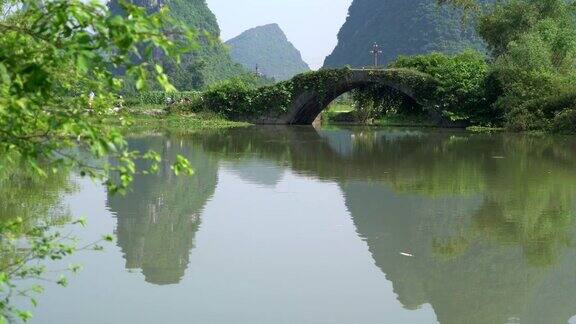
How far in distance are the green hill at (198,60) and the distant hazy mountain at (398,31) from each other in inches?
717

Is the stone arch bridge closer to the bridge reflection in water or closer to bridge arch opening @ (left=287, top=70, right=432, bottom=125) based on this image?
bridge arch opening @ (left=287, top=70, right=432, bottom=125)

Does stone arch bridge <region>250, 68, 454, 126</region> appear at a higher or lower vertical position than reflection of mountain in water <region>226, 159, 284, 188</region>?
higher

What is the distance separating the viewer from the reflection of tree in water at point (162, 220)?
6.76 m

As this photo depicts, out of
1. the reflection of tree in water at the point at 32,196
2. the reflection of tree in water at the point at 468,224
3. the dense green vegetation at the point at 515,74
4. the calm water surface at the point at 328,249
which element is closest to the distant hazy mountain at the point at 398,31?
the dense green vegetation at the point at 515,74

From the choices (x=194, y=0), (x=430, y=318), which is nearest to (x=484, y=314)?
(x=430, y=318)

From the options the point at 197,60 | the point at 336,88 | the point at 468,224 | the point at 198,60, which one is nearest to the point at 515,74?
the point at 336,88

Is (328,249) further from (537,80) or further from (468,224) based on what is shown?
(537,80)

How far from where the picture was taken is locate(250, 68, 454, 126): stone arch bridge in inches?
1347

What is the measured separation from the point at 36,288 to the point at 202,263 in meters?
3.41

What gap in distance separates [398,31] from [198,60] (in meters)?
31.7

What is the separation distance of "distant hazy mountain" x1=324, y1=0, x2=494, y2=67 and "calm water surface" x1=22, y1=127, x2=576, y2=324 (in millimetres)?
79467

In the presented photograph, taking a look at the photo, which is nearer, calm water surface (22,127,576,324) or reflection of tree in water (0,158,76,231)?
calm water surface (22,127,576,324)

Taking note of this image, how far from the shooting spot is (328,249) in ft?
24.1

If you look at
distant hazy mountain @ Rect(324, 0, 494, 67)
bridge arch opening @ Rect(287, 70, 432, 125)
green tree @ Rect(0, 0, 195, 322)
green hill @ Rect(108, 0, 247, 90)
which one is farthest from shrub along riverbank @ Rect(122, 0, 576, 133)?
distant hazy mountain @ Rect(324, 0, 494, 67)
